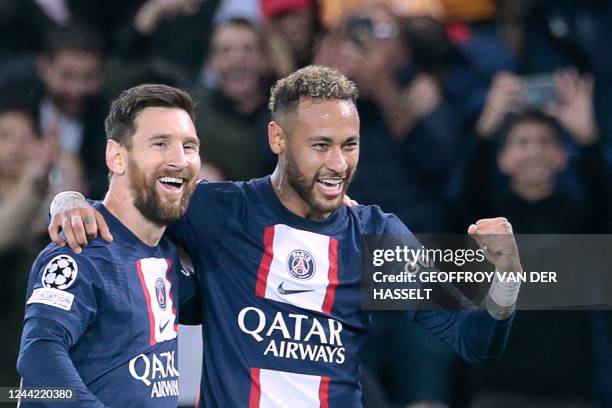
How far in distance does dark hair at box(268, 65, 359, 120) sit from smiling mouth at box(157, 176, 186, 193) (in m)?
0.52

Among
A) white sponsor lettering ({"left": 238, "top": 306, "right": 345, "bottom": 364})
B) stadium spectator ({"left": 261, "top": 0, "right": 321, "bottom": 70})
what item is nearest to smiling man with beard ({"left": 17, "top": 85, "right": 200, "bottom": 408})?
white sponsor lettering ({"left": 238, "top": 306, "right": 345, "bottom": 364})

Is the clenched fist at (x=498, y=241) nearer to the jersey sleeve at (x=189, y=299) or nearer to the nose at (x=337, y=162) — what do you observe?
the nose at (x=337, y=162)

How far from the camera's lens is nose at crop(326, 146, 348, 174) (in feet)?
13.6

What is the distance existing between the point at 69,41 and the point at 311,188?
2477 mm

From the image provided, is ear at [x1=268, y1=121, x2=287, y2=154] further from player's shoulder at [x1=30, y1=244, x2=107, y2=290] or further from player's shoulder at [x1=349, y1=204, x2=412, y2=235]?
player's shoulder at [x1=30, y1=244, x2=107, y2=290]

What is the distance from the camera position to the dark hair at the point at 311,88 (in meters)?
4.22

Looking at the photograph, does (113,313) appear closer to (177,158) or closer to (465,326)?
(177,158)

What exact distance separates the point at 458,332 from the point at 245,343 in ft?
2.63

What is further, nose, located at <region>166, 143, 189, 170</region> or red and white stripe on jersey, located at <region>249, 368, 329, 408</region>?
red and white stripe on jersey, located at <region>249, 368, 329, 408</region>

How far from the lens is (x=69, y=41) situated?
6133 millimetres

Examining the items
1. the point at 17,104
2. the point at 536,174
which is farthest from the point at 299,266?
the point at 17,104

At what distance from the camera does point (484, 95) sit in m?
6.03

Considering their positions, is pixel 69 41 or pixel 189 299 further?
pixel 69 41

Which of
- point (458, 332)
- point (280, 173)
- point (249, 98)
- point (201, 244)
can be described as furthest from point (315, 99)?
point (249, 98)
